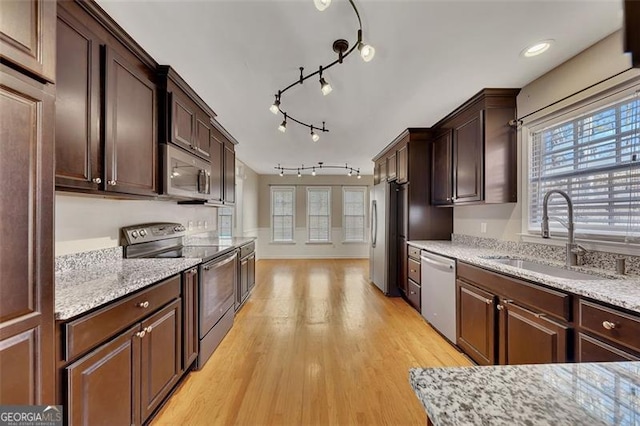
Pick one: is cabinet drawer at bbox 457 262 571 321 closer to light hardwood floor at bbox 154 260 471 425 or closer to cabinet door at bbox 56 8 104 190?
light hardwood floor at bbox 154 260 471 425

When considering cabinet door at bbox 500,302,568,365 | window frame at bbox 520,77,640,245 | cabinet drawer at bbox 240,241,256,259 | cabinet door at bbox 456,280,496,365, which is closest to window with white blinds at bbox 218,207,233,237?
cabinet drawer at bbox 240,241,256,259

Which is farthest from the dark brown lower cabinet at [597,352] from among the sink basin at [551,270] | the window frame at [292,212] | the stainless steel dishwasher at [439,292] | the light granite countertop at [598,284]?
the window frame at [292,212]

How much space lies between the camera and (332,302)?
3803 mm

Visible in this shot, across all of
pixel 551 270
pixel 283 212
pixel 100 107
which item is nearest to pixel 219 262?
pixel 100 107

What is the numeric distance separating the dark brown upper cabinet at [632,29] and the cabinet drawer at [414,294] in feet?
10.7

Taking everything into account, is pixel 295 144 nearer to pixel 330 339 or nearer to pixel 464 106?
pixel 464 106

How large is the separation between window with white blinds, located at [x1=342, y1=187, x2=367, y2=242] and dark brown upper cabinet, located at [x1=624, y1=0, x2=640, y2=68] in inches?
282

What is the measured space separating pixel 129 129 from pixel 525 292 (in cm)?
295

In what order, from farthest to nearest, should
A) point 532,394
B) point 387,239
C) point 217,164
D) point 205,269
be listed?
point 387,239, point 217,164, point 205,269, point 532,394

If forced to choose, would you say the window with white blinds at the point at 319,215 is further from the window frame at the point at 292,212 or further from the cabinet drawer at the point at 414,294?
the cabinet drawer at the point at 414,294

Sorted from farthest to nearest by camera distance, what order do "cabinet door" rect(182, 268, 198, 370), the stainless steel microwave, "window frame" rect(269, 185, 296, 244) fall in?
"window frame" rect(269, 185, 296, 244) → the stainless steel microwave → "cabinet door" rect(182, 268, 198, 370)

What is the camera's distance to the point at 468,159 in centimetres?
283

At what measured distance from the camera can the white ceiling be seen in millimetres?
1514

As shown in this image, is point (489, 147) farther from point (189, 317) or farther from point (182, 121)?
point (189, 317)
